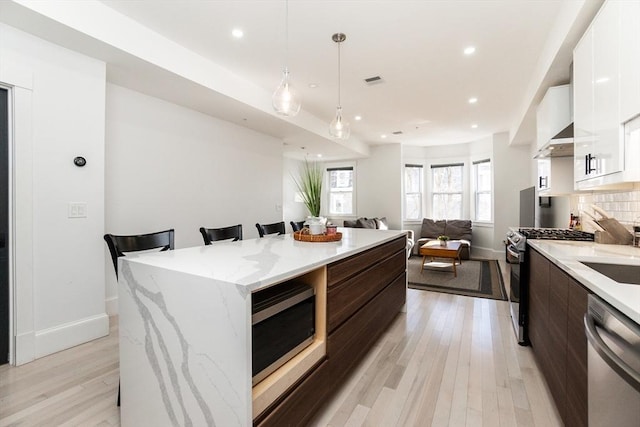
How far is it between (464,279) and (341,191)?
4.51 meters

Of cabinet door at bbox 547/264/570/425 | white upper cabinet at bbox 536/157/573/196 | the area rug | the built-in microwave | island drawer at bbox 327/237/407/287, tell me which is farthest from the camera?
the area rug

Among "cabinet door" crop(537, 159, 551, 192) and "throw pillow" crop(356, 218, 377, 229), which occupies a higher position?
"cabinet door" crop(537, 159, 551, 192)

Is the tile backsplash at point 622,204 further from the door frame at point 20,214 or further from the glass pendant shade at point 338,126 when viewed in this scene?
the door frame at point 20,214

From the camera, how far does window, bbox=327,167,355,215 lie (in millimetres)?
8469

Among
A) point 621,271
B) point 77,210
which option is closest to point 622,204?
point 621,271

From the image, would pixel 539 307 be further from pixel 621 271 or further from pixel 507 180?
pixel 507 180

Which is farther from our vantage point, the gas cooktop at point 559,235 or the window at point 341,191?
the window at point 341,191

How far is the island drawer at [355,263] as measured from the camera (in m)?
1.64

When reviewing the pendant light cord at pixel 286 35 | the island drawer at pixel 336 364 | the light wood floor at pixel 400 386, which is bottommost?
the light wood floor at pixel 400 386

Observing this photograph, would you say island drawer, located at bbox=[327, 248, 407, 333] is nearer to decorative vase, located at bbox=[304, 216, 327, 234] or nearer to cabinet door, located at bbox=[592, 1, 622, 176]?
decorative vase, located at bbox=[304, 216, 327, 234]

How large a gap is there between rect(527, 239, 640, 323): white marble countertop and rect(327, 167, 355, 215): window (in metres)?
6.15

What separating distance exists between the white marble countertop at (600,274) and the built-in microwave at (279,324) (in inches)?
45.9

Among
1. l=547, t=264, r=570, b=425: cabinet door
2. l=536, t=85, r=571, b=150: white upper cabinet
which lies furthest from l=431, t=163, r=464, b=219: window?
l=547, t=264, r=570, b=425: cabinet door

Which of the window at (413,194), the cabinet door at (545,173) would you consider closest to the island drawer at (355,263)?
the cabinet door at (545,173)
